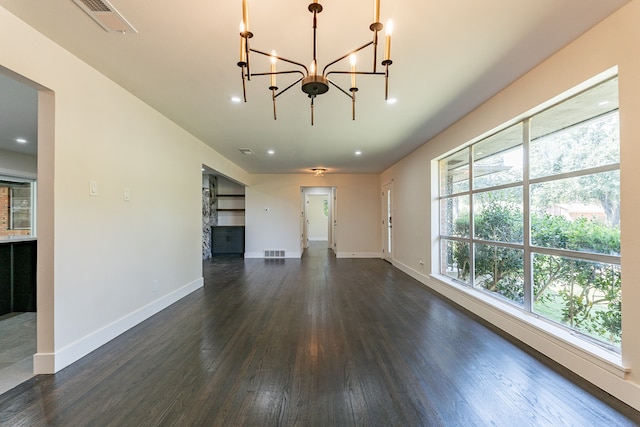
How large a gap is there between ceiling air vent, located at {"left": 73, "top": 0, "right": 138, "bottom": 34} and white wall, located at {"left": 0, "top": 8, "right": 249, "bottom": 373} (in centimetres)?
53

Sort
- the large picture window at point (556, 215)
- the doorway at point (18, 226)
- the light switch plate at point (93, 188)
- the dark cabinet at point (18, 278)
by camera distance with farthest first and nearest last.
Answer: the dark cabinet at point (18, 278) < the light switch plate at point (93, 188) < the doorway at point (18, 226) < the large picture window at point (556, 215)

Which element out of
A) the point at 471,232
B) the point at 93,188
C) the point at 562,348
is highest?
the point at 93,188

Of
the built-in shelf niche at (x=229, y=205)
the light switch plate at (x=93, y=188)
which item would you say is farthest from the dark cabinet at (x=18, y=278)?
the built-in shelf niche at (x=229, y=205)

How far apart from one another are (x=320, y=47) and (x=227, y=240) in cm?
694

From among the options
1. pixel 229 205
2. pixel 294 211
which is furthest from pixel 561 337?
pixel 229 205

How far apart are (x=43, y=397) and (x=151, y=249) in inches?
66.3

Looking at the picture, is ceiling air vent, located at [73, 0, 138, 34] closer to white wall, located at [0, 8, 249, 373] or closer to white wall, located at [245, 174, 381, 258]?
white wall, located at [0, 8, 249, 373]

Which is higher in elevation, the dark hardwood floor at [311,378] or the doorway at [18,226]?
the doorway at [18,226]

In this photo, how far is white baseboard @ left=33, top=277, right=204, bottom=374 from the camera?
2.05 m

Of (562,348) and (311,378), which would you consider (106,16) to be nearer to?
(311,378)

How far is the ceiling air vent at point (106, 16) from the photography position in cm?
165

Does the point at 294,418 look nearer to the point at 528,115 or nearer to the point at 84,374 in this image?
the point at 84,374

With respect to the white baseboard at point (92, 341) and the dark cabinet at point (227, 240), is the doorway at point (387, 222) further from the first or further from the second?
the white baseboard at point (92, 341)

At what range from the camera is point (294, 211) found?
8047 millimetres
